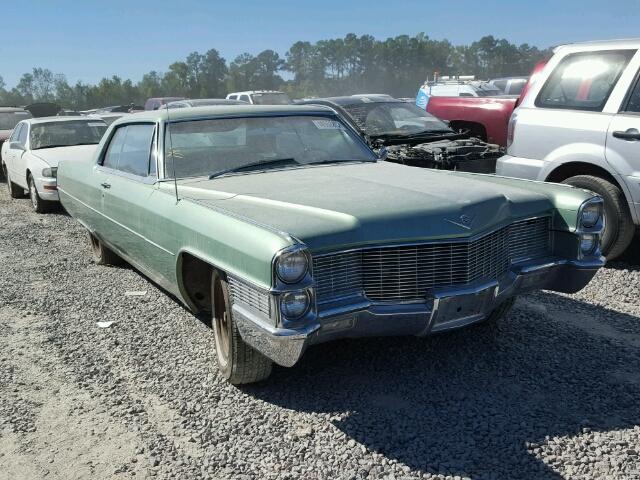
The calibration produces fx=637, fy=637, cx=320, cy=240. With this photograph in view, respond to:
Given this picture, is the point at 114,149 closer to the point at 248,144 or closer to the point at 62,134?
the point at 248,144

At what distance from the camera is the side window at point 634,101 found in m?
5.34

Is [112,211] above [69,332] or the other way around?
above

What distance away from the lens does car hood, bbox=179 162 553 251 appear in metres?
3.03

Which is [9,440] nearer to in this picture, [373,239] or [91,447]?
[91,447]

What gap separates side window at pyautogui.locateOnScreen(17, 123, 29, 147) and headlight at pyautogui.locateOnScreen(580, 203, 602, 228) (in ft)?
29.6

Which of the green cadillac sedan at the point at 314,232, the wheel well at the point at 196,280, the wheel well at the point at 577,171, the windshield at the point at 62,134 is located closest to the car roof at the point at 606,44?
the wheel well at the point at 577,171

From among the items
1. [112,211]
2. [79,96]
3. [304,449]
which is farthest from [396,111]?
[79,96]

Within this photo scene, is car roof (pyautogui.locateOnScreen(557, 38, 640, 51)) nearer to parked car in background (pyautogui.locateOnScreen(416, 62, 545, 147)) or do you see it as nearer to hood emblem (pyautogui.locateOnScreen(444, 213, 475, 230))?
parked car in background (pyautogui.locateOnScreen(416, 62, 545, 147))

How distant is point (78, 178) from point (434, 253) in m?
3.91

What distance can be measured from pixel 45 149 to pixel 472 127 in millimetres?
6456

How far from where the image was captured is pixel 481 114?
9.27 meters

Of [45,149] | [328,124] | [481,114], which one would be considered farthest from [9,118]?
[328,124]

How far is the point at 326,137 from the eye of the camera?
4688 mm

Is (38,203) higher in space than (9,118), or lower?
lower
